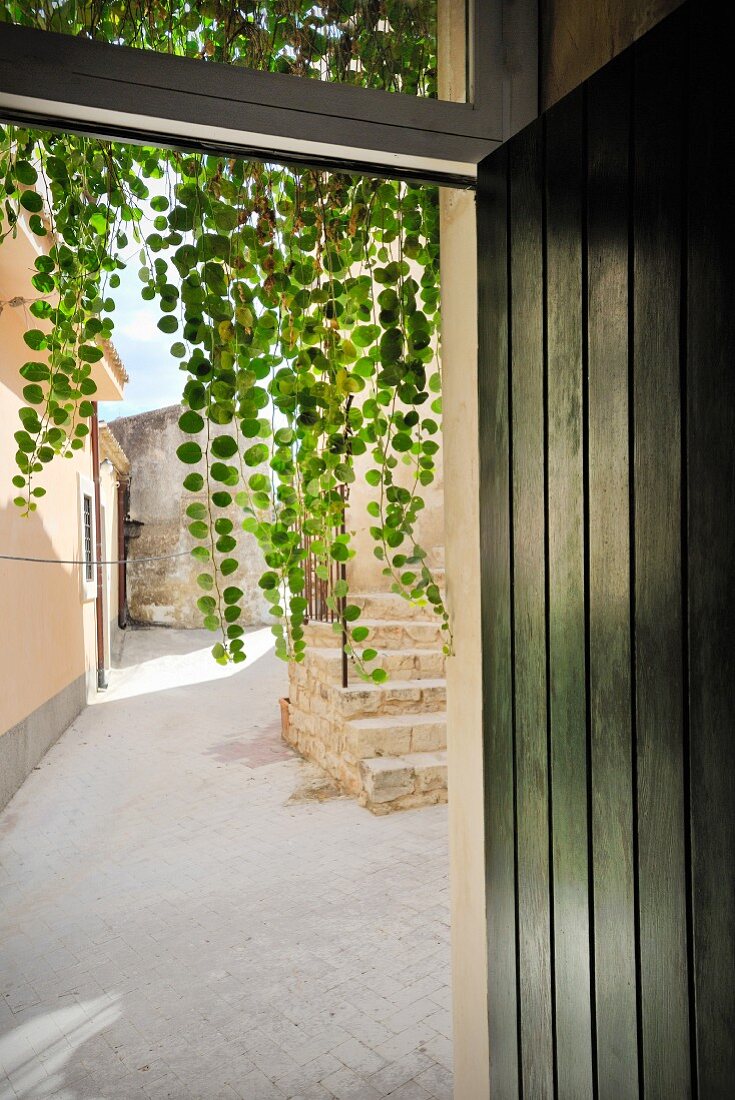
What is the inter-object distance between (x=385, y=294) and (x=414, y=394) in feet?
0.65

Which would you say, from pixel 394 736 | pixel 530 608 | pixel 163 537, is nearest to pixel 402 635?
pixel 394 736

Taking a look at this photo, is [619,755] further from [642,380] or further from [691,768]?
[642,380]

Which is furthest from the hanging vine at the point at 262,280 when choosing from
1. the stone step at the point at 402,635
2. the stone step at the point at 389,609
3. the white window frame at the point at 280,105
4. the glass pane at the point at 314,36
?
the stone step at the point at 389,609

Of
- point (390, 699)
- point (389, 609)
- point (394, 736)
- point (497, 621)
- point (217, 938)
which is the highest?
point (497, 621)

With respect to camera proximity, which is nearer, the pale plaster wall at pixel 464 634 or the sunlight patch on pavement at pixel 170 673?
the pale plaster wall at pixel 464 634

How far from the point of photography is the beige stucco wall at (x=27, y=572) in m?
5.71

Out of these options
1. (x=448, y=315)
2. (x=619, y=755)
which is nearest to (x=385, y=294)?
(x=448, y=315)

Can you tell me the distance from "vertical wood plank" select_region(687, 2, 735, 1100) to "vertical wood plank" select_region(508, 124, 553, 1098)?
11.9 inches

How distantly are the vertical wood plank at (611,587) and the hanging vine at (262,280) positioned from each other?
566 mm

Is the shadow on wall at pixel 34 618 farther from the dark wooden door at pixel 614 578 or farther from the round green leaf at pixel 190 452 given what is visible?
the dark wooden door at pixel 614 578

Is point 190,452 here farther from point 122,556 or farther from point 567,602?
point 122,556

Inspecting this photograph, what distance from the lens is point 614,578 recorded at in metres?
0.95

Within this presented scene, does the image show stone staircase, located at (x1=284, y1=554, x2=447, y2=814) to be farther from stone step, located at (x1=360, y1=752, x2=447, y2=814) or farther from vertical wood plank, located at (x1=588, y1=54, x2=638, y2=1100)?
vertical wood plank, located at (x1=588, y1=54, x2=638, y2=1100)

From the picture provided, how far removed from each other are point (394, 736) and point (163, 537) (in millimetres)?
10537
